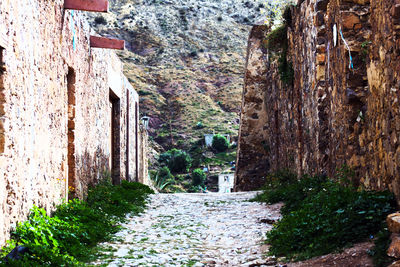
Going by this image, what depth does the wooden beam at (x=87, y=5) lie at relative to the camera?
295 inches

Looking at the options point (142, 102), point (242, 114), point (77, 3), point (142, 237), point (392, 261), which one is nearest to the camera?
point (392, 261)

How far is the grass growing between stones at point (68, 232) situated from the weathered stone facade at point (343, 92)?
325 cm

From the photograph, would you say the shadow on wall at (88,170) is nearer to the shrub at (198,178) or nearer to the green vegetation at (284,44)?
the green vegetation at (284,44)

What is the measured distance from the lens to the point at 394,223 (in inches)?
151

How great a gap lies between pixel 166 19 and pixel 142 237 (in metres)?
55.2

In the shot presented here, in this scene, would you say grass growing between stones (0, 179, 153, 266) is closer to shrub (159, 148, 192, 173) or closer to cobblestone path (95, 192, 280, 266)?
cobblestone path (95, 192, 280, 266)

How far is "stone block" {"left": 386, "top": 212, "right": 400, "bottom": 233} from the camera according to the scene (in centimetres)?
378

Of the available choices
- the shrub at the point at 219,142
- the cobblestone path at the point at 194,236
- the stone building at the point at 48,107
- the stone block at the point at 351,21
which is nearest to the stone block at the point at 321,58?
the stone block at the point at 351,21

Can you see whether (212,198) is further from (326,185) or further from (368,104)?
(368,104)

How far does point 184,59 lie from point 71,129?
47.6 metres

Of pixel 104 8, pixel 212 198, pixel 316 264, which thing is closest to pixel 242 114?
pixel 212 198

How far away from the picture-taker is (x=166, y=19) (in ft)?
196

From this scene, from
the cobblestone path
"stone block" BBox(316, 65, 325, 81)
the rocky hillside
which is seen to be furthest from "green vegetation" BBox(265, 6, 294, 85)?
the rocky hillside

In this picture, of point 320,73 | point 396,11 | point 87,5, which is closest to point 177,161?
A: point 320,73
